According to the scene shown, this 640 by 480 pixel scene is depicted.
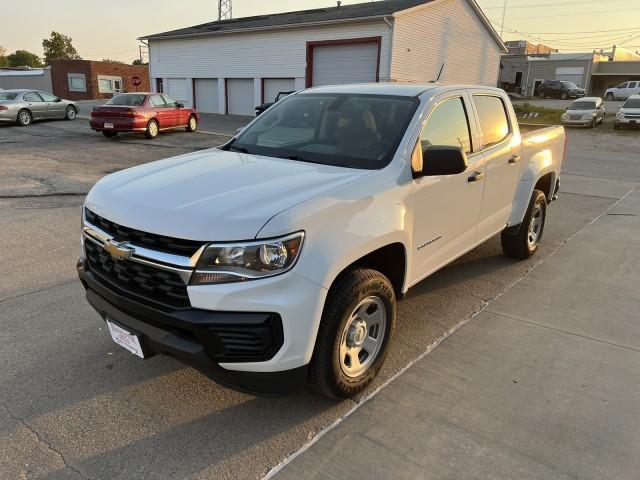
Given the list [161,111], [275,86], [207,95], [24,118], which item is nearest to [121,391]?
[161,111]

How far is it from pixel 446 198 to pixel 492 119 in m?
1.43

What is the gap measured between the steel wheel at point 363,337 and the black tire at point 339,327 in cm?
4

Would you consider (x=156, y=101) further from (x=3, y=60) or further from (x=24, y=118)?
(x=3, y=60)

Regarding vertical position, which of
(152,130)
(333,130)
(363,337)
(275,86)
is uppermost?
(275,86)

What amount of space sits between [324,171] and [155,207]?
1.07m

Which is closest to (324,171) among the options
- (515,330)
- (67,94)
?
(515,330)

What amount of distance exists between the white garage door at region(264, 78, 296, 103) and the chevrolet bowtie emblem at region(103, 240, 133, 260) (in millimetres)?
26373

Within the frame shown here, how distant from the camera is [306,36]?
2664cm

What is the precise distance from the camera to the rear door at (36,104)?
21.2 m

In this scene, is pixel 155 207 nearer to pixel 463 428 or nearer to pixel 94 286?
pixel 94 286

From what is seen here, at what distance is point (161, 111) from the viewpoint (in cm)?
1780

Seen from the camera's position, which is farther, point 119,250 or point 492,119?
point 492,119

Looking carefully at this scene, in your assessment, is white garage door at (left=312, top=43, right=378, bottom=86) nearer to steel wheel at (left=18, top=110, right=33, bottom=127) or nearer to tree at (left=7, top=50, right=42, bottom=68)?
steel wheel at (left=18, top=110, right=33, bottom=127)

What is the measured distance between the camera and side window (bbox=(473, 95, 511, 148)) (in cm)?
445
